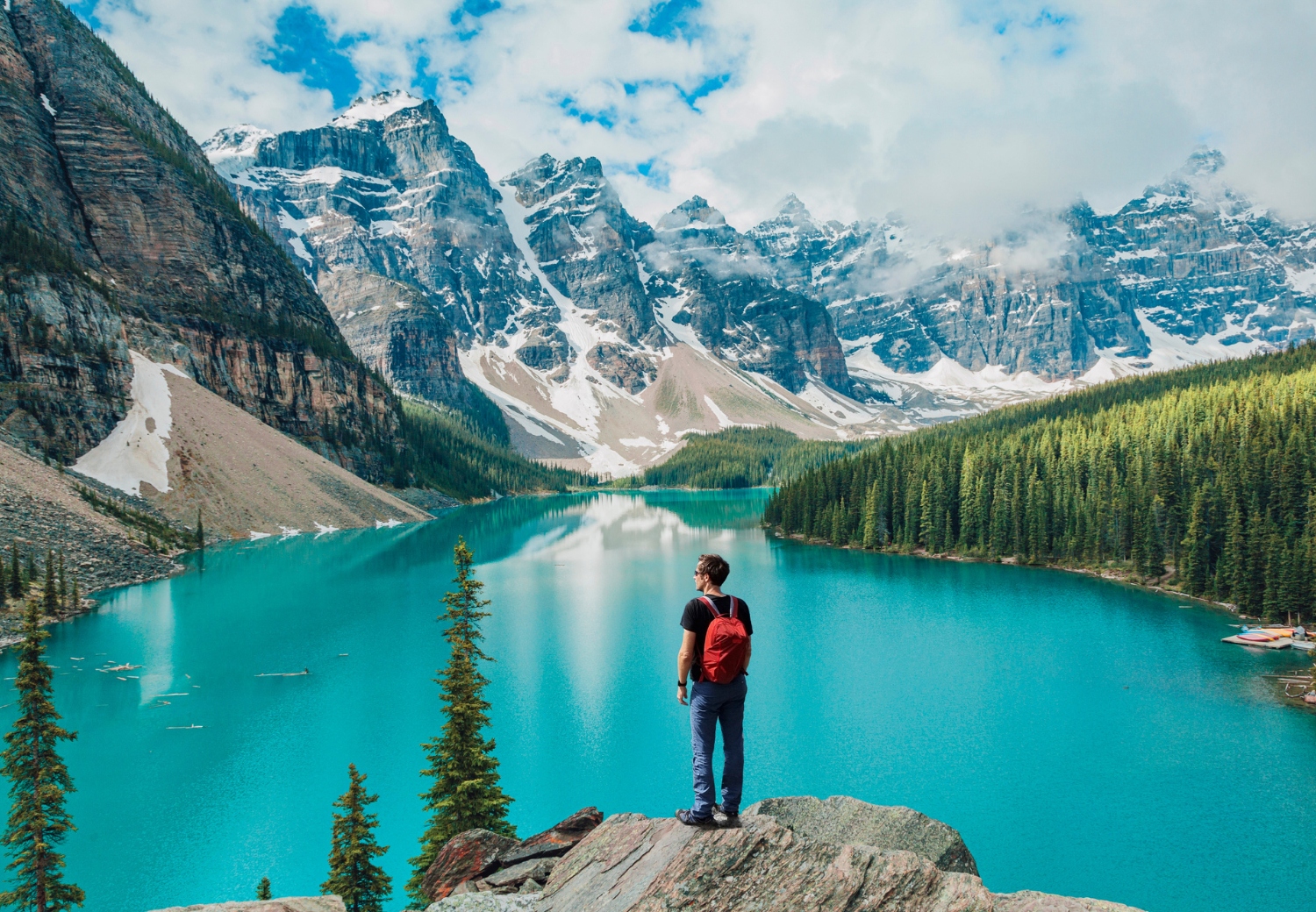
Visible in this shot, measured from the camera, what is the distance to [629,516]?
14025 centimetres

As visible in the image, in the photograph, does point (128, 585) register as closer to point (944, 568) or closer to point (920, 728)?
point (920, 728)

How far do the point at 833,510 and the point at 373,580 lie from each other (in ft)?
187

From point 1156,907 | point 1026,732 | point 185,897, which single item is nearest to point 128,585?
point 185,897

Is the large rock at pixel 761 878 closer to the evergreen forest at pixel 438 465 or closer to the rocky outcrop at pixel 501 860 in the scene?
the rocky outcrop at pixel 501 860

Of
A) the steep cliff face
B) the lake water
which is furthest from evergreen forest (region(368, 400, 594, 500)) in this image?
the lake water

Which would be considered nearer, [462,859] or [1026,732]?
[462,859]

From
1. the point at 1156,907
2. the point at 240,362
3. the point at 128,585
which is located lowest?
the point at 1156,907

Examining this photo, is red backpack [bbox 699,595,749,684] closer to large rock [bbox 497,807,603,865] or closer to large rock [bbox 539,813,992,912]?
large rock [bbox 539,813,992,912]

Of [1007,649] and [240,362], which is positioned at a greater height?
[240,362]

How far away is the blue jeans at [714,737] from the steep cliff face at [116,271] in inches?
3691

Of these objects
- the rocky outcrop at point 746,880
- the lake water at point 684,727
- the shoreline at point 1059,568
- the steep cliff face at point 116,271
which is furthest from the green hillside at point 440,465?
the rocky outcrop at point 746,880

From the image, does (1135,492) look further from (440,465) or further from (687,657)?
(440,465)

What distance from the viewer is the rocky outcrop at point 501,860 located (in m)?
10.0

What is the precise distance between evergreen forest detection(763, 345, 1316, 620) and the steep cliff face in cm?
8583
